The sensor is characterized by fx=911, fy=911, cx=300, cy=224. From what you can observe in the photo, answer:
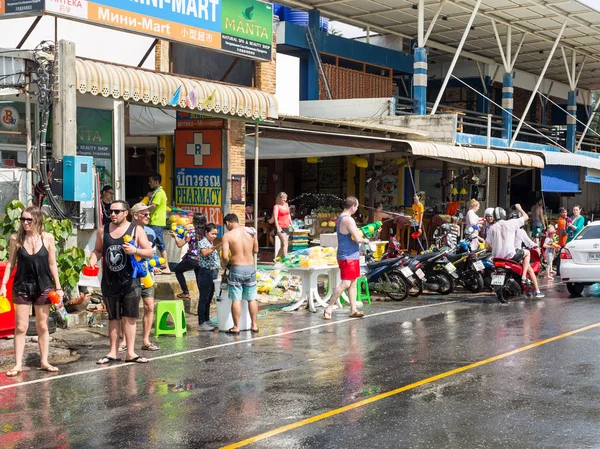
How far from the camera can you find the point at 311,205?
2606cm

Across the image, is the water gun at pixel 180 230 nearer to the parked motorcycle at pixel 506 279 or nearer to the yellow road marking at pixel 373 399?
the parked motorcycle at pixel 506 279

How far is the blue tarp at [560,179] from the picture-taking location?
89.6 feet

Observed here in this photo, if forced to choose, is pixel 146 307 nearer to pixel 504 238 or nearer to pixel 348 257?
pixel 348 257

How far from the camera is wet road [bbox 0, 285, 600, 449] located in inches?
269

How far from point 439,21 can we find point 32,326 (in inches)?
876

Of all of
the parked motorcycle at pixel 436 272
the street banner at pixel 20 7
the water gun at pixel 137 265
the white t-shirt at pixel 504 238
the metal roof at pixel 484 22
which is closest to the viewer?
the water gun at pixel 137 265

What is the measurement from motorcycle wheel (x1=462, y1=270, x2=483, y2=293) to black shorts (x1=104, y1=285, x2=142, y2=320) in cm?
863

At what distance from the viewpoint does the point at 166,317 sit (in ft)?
40.5

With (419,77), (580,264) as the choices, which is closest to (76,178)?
(580,264)

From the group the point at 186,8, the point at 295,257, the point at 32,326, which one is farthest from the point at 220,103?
the point at 32,326

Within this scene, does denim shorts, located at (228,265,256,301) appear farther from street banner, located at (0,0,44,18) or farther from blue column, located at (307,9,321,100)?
blue column, located at (307,9,321,100)

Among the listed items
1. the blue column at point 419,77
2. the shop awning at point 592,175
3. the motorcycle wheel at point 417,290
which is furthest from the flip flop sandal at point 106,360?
the shop awning at point 592,175

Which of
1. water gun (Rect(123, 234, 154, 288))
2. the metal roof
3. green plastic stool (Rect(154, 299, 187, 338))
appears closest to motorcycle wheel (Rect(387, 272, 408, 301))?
green plastic stool (Rect(154, 299, 187, 338))

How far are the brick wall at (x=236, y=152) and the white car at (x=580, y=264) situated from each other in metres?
6.31
